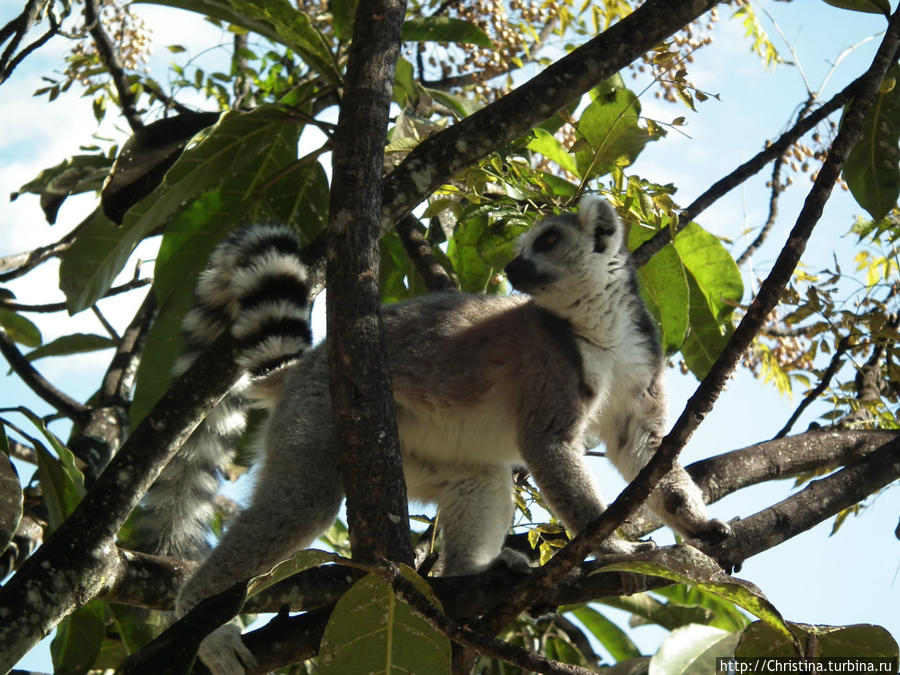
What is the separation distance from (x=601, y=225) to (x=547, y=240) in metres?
0.29

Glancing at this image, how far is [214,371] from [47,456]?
0.71 m

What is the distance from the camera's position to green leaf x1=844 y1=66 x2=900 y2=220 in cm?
394

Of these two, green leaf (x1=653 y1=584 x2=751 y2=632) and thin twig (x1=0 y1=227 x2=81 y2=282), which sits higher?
thin twig (x1=0 y1=227 x2=81 y2=282)

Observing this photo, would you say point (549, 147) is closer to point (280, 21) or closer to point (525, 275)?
point (525, 275)

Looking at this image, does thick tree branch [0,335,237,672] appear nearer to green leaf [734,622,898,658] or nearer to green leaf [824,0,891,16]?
green leaf [734,622,898,658]

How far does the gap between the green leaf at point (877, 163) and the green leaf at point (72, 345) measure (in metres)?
4.51

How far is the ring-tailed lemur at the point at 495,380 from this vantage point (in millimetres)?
3750

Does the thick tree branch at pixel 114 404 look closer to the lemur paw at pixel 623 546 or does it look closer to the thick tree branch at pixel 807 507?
the lemur paw at pixel 623 546

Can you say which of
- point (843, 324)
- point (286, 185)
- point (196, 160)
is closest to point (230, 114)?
point (196, 160)

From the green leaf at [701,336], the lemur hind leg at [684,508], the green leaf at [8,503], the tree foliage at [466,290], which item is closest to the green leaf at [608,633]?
the tree foliage at [466,290]

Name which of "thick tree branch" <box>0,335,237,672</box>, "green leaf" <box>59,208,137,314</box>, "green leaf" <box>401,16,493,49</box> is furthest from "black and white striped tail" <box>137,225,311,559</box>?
"green leaf" <box>401,16,493,49</box>

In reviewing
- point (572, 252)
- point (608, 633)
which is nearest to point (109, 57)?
point (572, 252)

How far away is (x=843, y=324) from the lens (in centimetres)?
394

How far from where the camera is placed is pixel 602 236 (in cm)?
444
